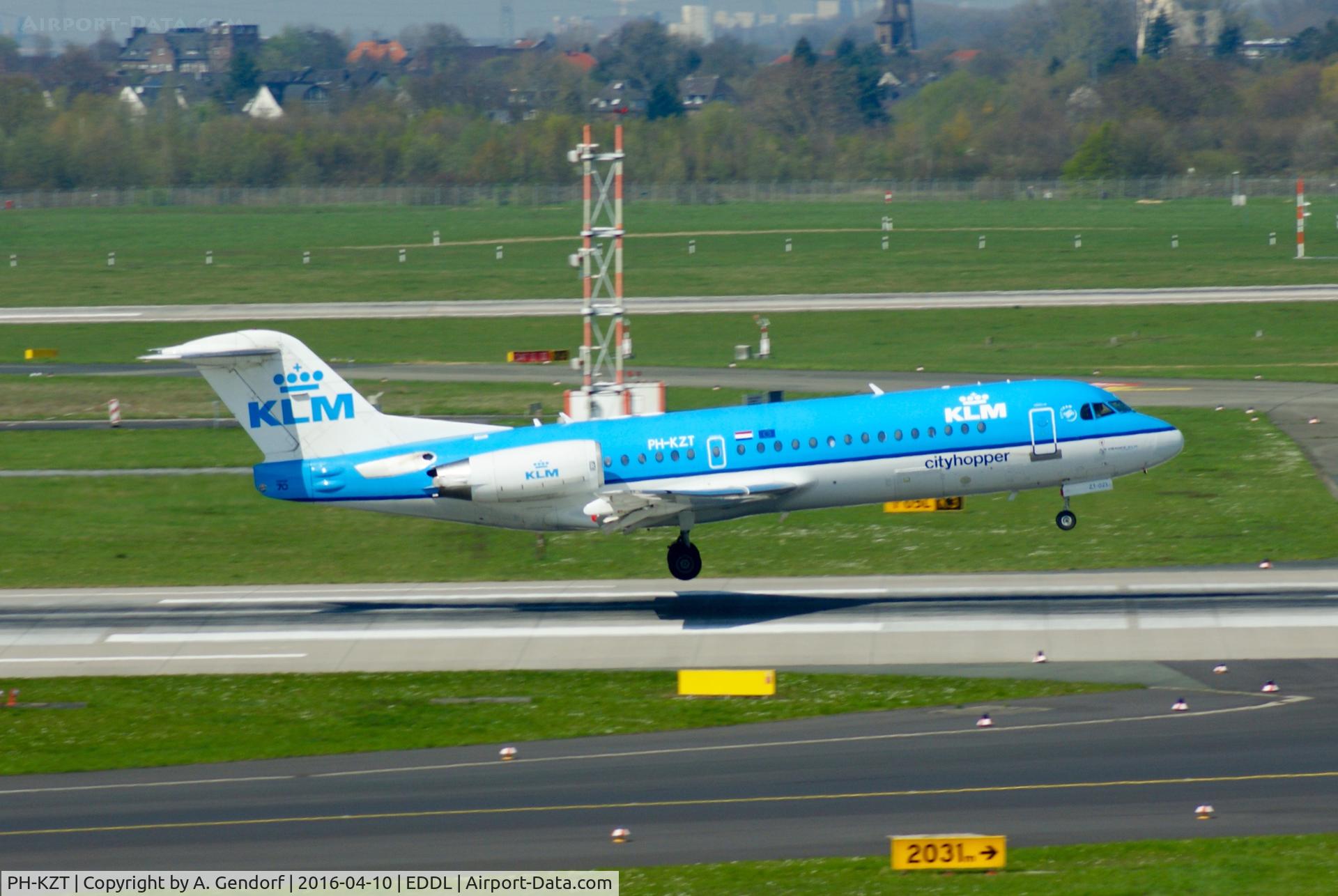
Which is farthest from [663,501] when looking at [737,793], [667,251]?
[667,251]

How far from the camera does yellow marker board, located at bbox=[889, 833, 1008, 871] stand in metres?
22.0

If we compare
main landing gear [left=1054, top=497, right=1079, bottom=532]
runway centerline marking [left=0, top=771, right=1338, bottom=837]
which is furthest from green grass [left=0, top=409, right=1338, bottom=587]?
runway centerline marking [left=0, top=771, right=1338, bottom=837]

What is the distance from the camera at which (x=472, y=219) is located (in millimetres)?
146125

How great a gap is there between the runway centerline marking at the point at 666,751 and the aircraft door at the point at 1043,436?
11.4 metres

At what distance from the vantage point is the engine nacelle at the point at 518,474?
38.7 meters

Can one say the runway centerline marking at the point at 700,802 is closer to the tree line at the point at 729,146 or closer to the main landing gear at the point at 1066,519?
the main landing gear at the point at 1066,519

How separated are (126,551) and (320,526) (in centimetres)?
565

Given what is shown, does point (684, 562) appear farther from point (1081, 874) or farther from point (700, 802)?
point (1081, 874)

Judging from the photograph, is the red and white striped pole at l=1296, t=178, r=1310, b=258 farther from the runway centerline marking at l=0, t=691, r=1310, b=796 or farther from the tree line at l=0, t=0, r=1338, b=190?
the runway centerline marking at l=0, t=691, r=1310, b=796

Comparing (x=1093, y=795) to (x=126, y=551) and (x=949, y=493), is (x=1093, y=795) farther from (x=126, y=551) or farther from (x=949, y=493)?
(x=126, y=551)

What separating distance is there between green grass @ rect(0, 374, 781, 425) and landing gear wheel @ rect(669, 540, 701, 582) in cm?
1929

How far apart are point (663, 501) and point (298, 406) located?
924 cm

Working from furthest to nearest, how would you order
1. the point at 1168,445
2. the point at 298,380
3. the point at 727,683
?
the point at 1168,445 < the point at 298,380 < the point at 727,683

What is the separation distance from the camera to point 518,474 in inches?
1523
